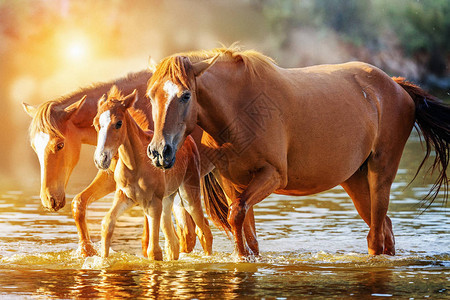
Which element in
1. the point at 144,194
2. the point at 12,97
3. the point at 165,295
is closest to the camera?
the point at 165,295

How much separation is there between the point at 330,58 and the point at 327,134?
34.0 meters

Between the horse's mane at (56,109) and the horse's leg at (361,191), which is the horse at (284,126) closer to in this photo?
the horse's leg at (361,191)

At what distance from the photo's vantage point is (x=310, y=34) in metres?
44.0

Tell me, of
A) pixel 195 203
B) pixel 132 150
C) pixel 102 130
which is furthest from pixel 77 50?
pixel 102 130

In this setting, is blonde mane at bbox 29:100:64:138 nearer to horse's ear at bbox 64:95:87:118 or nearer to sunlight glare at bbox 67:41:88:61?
horse's ear at bbox 64:95:87:118

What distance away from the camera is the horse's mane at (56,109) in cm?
835

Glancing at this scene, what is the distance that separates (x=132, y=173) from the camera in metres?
7.79

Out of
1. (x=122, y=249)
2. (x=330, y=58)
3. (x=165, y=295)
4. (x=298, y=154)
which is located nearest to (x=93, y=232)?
(x=122, y=249)

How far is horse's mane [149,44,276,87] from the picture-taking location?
283 inches

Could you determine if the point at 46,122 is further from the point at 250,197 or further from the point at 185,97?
the point at 250,197

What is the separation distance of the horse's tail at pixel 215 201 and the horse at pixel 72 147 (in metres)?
0.25

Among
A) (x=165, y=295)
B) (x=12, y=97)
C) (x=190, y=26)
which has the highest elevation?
(x=190, y=26)

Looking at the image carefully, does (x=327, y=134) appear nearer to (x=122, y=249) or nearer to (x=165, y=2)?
(x=122, y=249)

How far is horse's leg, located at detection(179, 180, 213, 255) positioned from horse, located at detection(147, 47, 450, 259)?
245 millimetres
